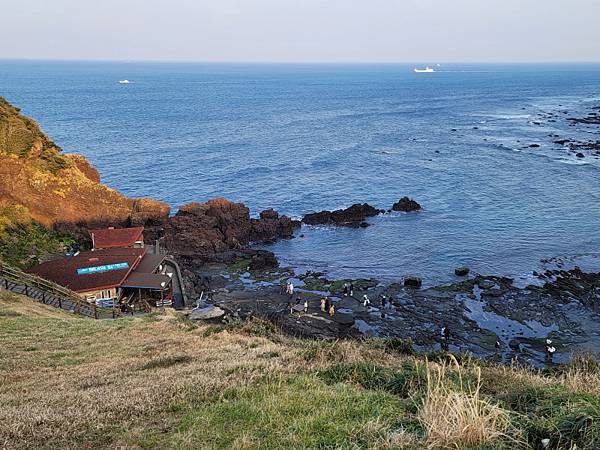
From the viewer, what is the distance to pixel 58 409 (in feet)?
29.5

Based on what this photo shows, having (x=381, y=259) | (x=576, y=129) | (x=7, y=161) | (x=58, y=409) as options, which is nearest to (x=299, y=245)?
(x=381, y=259)

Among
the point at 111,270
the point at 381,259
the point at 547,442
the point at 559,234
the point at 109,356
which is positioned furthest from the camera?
the point at 559,234

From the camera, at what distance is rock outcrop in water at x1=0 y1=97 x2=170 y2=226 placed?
40781mm

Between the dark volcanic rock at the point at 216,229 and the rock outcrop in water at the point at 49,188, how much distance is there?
108 inches

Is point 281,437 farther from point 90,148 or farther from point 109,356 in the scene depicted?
point 90,148

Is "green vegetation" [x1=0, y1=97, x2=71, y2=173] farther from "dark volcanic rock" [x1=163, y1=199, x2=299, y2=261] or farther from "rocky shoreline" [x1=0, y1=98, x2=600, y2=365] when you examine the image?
"dark volcanic rock" [x1=163, y1=199, x2=299, y2=261]

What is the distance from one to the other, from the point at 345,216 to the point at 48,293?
97.1 feet

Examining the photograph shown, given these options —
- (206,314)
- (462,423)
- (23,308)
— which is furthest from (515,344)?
(23,308)

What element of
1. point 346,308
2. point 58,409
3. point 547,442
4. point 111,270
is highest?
point 547,442

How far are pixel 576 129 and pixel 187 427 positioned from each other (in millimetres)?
97672

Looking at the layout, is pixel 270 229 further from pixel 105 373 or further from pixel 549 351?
pixel 105 373

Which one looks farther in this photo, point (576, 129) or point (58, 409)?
point (576, 129)

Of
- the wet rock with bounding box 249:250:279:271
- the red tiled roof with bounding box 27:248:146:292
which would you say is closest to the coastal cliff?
the wet rock with bounding box 249:250:279:271

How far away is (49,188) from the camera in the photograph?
42.2 meters
